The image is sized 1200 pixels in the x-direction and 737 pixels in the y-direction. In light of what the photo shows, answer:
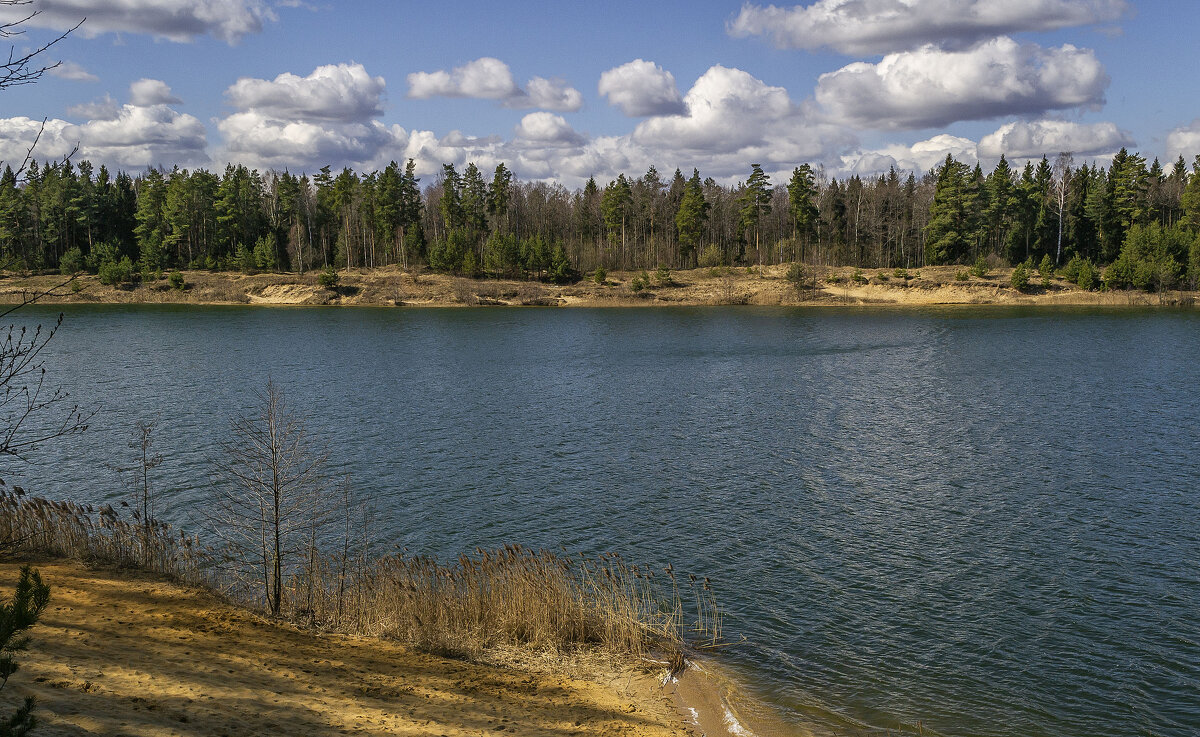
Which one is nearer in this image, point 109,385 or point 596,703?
point 596,703

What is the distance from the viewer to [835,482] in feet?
95.0

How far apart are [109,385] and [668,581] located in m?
41.0

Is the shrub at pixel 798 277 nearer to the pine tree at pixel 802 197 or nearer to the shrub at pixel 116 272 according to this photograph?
the pine tree at pixel 802 197

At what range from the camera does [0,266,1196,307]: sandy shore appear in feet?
355

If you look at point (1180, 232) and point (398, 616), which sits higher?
point (1180, 232)

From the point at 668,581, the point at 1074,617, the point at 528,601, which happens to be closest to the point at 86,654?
the point at 528,601

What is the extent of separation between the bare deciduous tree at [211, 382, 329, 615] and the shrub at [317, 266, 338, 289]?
87562 millimetres

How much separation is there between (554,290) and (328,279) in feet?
107

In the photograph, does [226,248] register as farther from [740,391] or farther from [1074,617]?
[1074,617]

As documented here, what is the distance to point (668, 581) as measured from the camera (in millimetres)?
20531

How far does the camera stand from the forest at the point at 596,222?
375 feet

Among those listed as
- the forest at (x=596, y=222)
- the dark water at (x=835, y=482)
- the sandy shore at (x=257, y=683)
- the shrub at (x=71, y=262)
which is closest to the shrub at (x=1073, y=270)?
the forest at (x=596, y=222)

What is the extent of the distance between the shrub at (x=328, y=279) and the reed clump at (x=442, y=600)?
98586 mm

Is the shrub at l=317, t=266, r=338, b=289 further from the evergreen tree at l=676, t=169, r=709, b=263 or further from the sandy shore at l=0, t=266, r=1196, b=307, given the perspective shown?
the evergreen tree at l=676, t=169, r=709, b=263
